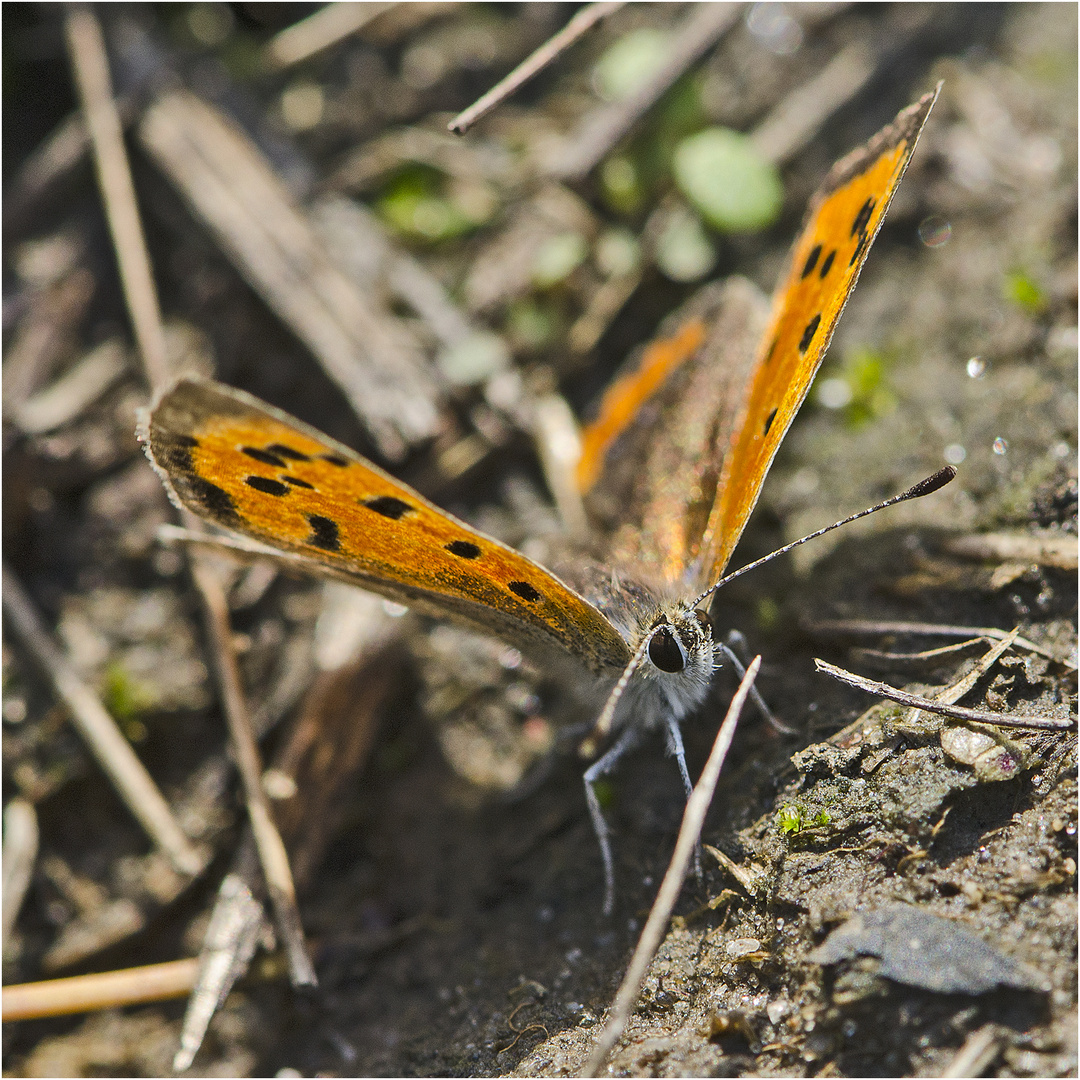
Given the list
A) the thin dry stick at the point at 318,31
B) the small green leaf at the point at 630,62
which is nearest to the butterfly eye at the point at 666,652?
the small green leaf at the point at 630,62

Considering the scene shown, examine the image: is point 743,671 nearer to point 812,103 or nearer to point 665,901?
point 665,901

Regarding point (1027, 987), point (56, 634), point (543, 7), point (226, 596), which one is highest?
point (543, 7)

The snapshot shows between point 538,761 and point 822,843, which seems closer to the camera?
point 822,843

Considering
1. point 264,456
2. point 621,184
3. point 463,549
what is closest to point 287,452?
point 264,456

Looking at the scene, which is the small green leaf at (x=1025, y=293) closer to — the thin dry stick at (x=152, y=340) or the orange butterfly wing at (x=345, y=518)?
the orange butterfly wing at (x=345, y=518)

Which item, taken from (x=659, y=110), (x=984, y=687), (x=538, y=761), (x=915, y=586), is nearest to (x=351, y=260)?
(x=659, y=110)

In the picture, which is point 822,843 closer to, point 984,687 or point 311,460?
point 984,687
